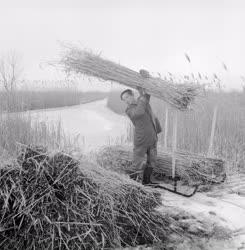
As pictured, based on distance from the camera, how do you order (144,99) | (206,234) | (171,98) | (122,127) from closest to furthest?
(206,234), (171,98), (144,99), (122,127)

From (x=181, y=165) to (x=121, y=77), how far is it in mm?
1459

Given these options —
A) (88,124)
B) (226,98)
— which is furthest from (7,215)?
(88,124)

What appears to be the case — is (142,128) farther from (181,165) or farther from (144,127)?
(181,165)

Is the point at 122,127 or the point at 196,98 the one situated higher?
the point at 196,98

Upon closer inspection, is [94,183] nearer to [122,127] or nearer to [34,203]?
[34,203]

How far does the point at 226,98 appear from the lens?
961cm

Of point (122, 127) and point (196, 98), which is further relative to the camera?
point (122, 127)

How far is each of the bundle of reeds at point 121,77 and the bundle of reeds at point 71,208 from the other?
1.30 m

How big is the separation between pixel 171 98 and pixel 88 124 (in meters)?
7.20

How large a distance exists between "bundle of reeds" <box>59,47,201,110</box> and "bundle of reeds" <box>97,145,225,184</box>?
1.05 meters

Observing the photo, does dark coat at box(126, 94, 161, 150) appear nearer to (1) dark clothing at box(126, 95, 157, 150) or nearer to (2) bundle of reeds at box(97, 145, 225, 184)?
(1) dark clothing at box(126, 95, 157, 150)

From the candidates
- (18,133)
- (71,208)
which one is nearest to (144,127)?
(71,208)

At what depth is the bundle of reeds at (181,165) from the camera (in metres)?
4.88

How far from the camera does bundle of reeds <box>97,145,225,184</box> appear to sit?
16.0 ft
